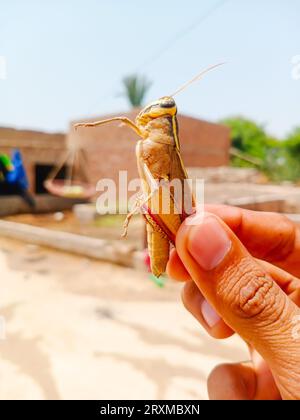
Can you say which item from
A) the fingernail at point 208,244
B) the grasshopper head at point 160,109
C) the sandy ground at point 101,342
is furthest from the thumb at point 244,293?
the sandy ground at point 101,342

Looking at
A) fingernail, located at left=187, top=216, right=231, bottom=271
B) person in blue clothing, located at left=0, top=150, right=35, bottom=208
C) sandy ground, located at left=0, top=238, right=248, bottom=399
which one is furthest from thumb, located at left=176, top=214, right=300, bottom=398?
person in blue clothing, located at left=0, top=150, right=35, bottom=208

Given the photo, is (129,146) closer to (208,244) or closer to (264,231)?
(264,231)

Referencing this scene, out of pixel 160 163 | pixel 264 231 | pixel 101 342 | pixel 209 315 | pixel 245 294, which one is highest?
pixel 160 163

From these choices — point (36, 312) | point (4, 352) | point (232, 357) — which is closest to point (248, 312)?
point (232, 357)

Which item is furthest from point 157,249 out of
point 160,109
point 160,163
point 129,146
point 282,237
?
point 129,146

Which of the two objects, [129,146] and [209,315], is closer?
[209,315]

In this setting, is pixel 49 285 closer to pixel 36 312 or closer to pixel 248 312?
pixel 36 312

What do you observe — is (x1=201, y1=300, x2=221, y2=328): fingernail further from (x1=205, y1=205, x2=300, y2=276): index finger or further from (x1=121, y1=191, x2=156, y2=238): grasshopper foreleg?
(x1=121, y1=191, x2=156, y2=238): grasshopper foreleg
